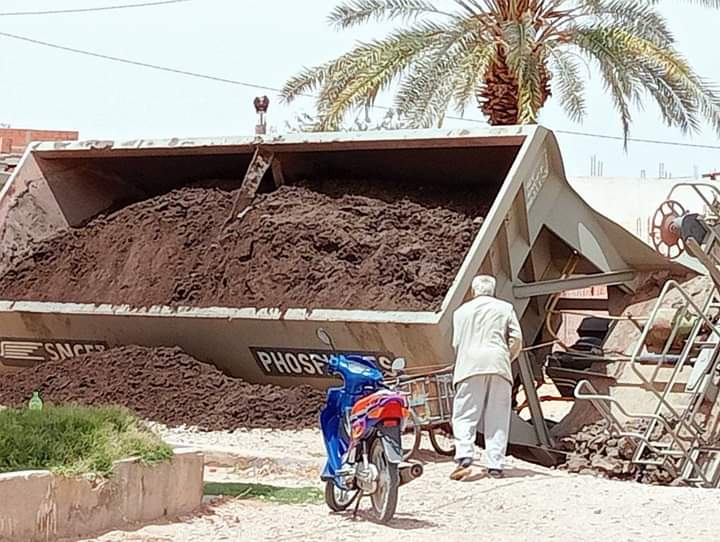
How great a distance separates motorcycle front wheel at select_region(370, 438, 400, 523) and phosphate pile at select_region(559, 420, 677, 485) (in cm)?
337

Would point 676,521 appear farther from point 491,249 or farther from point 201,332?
point 201,332

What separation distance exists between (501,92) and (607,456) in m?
8.30

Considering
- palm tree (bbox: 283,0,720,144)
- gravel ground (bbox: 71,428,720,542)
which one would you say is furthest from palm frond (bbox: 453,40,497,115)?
gravel ground (bbox: 71,428,720,542)

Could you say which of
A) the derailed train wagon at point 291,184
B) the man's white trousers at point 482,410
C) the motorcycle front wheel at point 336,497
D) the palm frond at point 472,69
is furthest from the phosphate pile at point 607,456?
the palm frond at point 472,69

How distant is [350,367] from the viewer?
20.9 feet

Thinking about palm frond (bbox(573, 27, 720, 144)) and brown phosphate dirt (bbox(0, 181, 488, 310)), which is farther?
palm frond (bbox(573, 27, 720, 144))

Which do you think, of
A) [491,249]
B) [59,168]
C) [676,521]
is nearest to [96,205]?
[59,168]

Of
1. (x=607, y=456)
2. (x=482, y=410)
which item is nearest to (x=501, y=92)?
(x=607, y=456)

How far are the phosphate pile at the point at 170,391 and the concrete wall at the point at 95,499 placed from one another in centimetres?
268

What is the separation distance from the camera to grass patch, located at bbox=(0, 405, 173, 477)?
5457 millimetres

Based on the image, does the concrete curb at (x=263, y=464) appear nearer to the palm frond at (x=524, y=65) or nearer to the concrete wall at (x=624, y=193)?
the palm frond at (x=524, y=65)

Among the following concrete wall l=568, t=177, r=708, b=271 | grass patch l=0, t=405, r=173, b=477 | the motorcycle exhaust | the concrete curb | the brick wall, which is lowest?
the concrete curb

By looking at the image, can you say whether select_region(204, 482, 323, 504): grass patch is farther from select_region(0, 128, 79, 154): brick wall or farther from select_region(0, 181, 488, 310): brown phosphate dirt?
select_region(0, 128, 79, 154): brick wall

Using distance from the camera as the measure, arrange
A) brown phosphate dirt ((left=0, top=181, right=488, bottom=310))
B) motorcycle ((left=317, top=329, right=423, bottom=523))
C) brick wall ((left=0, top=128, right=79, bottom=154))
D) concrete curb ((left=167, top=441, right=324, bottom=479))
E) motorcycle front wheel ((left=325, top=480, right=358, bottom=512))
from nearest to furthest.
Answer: motorcycle ((left=317, top=329, right=423, bottom=523)) → motorcycle front wheel ((left=325, top=480, right=358, bottom=512)) → concrete curb ((left=167, top=441, right=324, bottom=479)) → brown phosphate dirt ((left=0, top=181, right=488, bottom=310)) → brick wall ((left=0, top=128, right=79, bottom=154))
